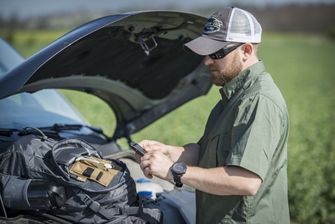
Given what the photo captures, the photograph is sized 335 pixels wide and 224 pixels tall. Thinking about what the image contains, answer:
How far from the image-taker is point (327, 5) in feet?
399

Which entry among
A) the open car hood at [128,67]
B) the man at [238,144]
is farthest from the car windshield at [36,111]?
the man at [238,144]

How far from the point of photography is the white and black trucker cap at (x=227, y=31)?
2.72 m

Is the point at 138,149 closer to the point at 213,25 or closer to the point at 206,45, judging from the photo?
the point at 206,45

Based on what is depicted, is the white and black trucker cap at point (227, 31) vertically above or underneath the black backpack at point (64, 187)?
above

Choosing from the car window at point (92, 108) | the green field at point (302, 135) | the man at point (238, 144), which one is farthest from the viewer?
the car window at point (92, 108)

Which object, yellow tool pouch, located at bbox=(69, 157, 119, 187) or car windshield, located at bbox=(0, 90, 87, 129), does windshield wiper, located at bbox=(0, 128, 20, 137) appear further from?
yellow tool pouch, located at bbox=(69, 157, 119, 187)

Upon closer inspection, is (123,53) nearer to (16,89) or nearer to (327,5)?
(16,89)

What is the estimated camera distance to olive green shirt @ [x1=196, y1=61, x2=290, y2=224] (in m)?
2.48

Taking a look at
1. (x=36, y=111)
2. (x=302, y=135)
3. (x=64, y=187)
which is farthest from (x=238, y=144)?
(x=302, y=135)

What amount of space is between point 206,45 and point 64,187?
102 centimetres

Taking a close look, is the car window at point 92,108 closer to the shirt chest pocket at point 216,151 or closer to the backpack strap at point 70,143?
the backpack strap at point 70,143

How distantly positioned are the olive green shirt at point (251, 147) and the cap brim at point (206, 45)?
7.1 inches

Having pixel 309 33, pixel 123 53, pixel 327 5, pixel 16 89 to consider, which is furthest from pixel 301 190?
pixel 327 5

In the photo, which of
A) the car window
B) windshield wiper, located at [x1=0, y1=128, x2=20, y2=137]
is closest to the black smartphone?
windshield wiper, located at [x1=0, y1=128, x2=20, y2=137]
